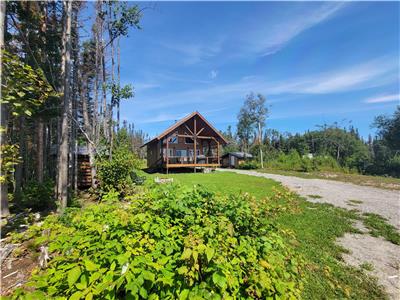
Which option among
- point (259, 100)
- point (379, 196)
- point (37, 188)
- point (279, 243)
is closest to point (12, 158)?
point (279, 243)

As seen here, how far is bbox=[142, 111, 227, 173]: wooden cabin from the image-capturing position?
65.7ft

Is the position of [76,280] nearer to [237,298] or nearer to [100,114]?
[237,298]

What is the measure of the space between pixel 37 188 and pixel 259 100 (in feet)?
100

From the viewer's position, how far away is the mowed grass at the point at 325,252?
2.63 m

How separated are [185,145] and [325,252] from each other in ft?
65.6

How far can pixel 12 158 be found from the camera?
102 inches

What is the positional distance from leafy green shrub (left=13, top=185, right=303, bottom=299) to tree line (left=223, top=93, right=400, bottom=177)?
24.5 meters

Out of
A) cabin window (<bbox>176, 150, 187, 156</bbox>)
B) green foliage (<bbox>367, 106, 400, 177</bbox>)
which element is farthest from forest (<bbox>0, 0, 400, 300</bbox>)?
green foliage (<bbox>367, 106, 400, 177</bbox>)

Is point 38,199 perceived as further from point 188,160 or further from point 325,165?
point 325,165

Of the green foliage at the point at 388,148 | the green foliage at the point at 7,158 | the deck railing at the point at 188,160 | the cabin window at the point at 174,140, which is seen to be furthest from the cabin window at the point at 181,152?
the green foliage at the point at 388,148

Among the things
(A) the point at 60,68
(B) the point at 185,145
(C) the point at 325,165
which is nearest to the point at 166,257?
(A) the point at 60,68

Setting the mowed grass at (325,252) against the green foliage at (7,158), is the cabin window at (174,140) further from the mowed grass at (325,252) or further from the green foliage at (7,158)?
the green foliage at (7,158)

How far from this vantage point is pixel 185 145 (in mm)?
23047

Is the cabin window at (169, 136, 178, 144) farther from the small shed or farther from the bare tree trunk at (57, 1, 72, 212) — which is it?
the bare tree trunk at (57, 1, 72, 212)
